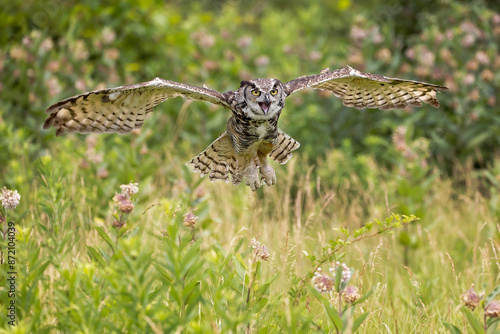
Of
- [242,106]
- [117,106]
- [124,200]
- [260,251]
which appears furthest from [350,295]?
[117,106]

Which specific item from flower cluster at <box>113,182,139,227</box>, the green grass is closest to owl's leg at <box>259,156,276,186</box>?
the green grass

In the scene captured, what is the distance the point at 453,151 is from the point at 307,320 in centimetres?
489

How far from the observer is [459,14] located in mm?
7184

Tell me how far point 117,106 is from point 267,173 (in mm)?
1150

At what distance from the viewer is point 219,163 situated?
4.39 m

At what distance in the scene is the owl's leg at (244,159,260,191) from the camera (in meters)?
4.00

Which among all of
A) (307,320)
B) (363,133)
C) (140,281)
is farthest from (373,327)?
(363,133)

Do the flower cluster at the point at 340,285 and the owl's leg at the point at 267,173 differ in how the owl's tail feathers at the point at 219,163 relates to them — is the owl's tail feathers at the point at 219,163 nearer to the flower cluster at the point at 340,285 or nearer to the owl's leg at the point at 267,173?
the owl's leg at the point at 267,173

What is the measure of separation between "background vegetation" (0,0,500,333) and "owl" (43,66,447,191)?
10.0 inches

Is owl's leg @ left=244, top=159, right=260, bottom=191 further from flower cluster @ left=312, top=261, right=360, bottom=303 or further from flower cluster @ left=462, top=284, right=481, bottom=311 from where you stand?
flower cluster @ left=462, top=284, right=481, bottom=311

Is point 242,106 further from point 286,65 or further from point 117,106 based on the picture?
point 286,65

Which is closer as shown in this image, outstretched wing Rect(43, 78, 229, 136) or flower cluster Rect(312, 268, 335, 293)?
flower cluster Rect(312, 268, 335, 293)

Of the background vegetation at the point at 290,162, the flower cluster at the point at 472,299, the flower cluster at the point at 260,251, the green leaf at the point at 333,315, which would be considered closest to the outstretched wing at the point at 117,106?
the background vegetation at the point at 290,162

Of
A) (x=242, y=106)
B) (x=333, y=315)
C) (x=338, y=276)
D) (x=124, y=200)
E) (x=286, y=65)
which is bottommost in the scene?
(x=286, y=65)
